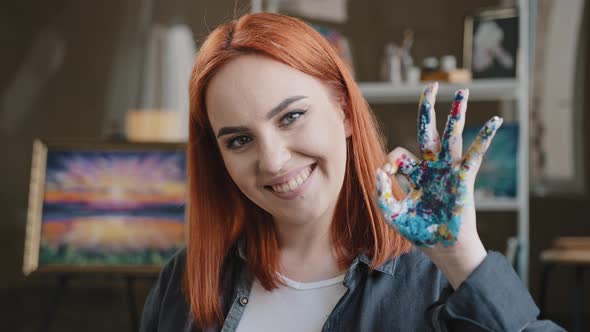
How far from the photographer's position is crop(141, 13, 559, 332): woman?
0.93 m

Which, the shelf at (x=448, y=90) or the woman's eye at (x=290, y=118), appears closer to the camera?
the woman's eye at (x=290, y=118)

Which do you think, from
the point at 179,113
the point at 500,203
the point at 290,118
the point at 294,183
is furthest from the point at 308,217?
the point at 179,113

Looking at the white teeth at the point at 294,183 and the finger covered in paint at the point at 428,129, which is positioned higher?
the finger covered in paint at the point at 428,129

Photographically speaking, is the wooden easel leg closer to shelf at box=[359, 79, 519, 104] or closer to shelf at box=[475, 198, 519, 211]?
shelf at box=[475, 198, 519, 211]

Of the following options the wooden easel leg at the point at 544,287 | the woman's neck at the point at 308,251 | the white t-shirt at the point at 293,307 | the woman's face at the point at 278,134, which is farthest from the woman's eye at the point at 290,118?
the wooden easel leg at the point at 544,287

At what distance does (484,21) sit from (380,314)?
2.33 meters

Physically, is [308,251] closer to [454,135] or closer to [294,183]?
[294,183]

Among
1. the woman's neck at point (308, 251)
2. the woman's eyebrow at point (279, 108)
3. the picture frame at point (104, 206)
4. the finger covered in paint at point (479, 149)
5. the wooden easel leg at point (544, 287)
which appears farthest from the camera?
the picture frame at point (104, 206)

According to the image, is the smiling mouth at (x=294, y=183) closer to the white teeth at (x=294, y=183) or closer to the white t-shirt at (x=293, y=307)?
the white teeth at (x=294, y=183)

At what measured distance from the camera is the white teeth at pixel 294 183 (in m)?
1.12

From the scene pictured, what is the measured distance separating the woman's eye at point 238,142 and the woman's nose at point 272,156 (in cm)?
4

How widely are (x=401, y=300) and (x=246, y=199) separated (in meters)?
0.41

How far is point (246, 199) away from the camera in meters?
1.36

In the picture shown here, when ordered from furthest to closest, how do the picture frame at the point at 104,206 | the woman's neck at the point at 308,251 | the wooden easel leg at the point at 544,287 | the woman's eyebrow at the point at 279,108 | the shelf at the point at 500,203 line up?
the picture frame at the point at 104,206 < the wooden easel leg at the point at 544,287 < the shelf at the point at 500,203 < the woman's neck at the point at 308,251 < the woman's eyebrow at the point at 279,108
